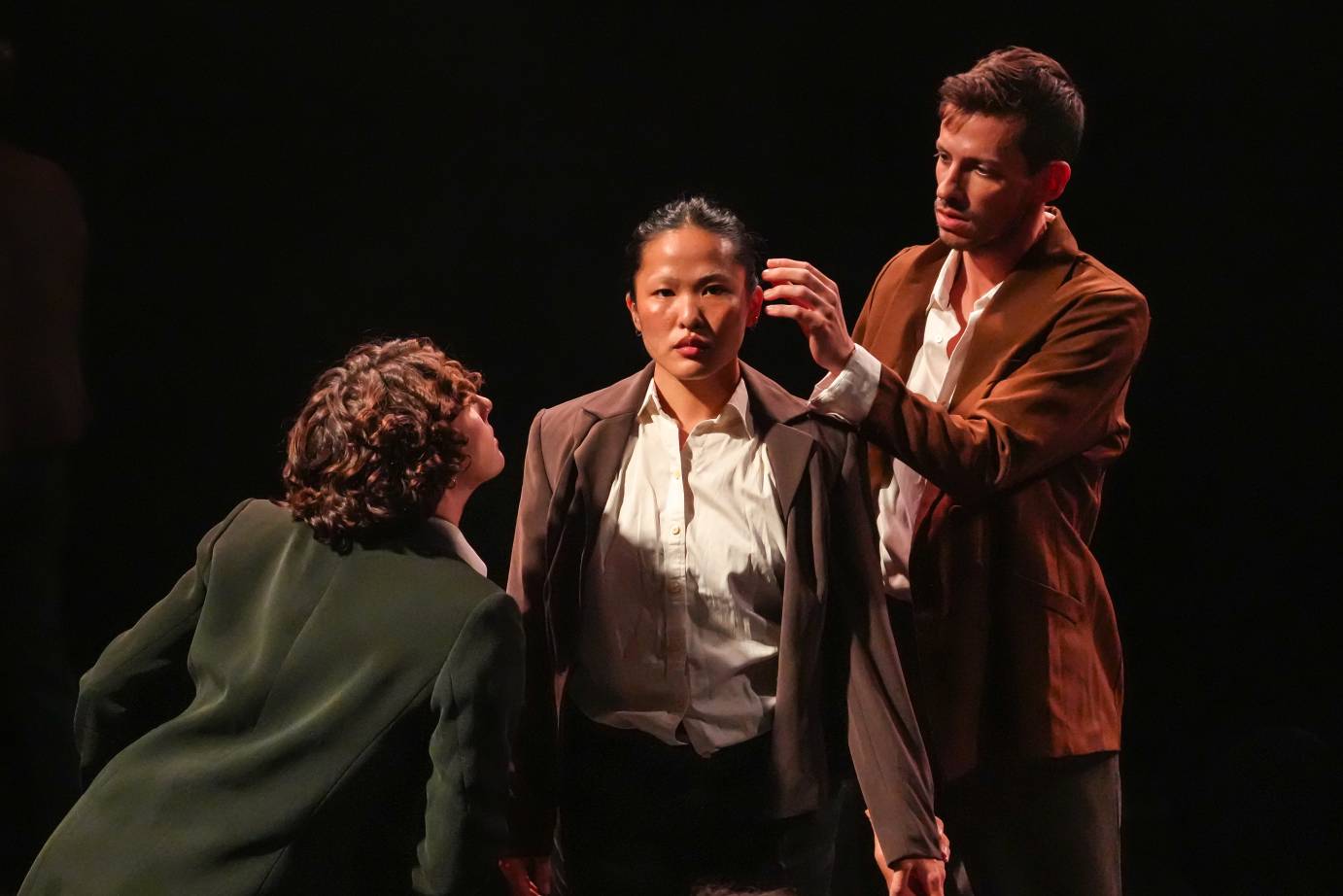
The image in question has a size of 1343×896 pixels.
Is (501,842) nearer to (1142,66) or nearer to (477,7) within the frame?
(477,7)

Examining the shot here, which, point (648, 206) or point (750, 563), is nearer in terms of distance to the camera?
point (750, 563)

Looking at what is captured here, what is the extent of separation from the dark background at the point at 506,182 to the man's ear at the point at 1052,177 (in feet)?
2.36

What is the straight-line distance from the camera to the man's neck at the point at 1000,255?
2.45m

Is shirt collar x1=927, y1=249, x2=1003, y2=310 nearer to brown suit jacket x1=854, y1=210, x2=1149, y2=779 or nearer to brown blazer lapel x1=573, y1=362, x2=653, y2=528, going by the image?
brown suit jacket x1=854, y1=210, x2=1149, y2=779

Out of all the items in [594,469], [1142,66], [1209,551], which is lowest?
[1209,551]

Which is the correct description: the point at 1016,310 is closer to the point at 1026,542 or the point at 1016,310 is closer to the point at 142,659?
the point at 1026,542

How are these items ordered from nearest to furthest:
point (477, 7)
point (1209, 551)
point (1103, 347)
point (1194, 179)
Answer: point (1103, 347) → point (477, 7) → point (1194, 179) → point (1209, 551)

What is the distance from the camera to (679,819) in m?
2.18

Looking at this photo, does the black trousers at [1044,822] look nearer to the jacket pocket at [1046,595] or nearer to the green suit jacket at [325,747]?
the jacket pocket at [1046,595]

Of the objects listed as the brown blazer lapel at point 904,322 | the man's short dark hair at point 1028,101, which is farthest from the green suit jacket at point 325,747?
the man's short dark hair at point 1028,101

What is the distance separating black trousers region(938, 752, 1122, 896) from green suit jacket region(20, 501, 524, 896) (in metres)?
0.82

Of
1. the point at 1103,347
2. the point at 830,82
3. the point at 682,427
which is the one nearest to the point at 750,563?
the point at 682,427

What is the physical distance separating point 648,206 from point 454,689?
132 cm

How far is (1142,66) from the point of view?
3.18m
